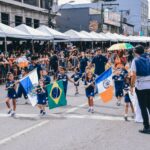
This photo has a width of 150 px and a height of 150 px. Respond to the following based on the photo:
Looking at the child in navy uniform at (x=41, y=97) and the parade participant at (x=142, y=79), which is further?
the child in navy uniform at (x=41, y=97)

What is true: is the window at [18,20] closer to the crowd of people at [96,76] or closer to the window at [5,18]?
the window at [5,18]

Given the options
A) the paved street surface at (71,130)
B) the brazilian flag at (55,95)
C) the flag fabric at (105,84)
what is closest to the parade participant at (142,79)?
the paved street surface at (71,130)

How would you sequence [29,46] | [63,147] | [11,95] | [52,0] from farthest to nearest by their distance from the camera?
1. [52,0]
2. [29,46]
3. [11,95]
4. [63,147]

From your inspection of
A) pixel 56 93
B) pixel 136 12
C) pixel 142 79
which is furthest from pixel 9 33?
pixel 136 12

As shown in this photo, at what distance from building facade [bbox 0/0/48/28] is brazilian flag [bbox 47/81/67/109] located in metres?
27.8

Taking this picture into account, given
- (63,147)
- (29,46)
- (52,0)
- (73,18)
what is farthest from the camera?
(73,18)

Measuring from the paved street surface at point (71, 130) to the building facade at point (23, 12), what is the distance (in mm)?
28564

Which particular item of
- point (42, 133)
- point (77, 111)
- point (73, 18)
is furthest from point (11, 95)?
point (73, 18)

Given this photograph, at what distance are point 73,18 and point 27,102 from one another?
200 feet

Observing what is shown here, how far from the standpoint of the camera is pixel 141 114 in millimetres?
9625

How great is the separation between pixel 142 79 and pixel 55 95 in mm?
3935

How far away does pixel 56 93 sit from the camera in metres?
12.6

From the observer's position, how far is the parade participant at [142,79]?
927cm

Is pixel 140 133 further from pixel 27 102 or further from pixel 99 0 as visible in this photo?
pixel 99 0
